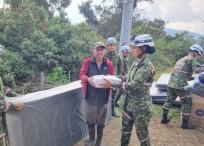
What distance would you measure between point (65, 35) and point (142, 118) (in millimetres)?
10812

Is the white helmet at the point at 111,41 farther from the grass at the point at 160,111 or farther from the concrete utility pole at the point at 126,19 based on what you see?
the grass at the point at 160,111

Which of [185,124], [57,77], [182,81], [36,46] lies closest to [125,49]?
[182,81]

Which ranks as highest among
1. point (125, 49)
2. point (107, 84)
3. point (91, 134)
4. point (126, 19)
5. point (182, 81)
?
point (126, 19)

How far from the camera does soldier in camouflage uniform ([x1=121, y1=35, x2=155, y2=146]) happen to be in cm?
434

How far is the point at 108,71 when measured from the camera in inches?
203

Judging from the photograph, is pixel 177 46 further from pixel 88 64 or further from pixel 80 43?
pixel 88 64

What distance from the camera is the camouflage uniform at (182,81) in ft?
21.7

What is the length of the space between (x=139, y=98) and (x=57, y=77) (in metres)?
8.52

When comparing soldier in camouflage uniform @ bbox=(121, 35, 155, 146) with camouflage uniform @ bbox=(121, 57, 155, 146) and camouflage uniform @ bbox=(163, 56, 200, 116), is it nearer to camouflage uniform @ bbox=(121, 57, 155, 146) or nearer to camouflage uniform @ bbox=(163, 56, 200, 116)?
camouflage uniform @ bbox=(121, 57, 155, 146)

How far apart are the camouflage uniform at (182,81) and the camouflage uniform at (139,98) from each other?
2369mm

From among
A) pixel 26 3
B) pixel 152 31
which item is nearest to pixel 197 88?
pixel 26 3

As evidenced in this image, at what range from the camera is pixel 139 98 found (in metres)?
4.46

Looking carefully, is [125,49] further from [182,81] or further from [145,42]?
[145,42]

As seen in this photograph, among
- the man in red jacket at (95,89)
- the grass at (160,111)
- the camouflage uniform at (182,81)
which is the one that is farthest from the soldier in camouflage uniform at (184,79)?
the man in red jacket at (95,89)
